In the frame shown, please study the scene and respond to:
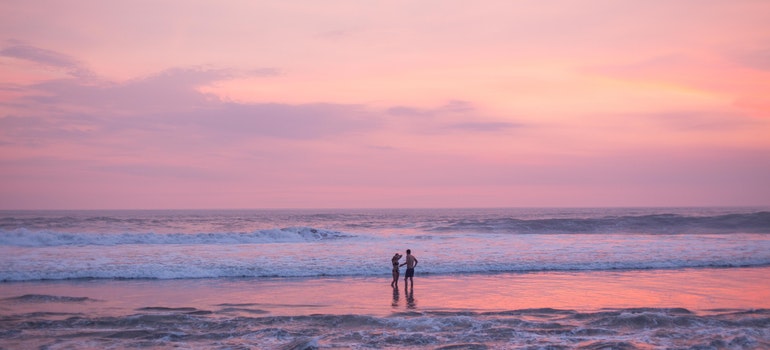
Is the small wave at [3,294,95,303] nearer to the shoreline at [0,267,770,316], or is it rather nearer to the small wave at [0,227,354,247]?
the shoreline at [0,267,770,316]

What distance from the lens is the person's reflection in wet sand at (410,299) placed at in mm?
15628

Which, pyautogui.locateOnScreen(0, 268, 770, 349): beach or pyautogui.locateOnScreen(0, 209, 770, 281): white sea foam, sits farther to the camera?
pyautogui.locateOnScreen(0, 209, 770, 281): white sea foam

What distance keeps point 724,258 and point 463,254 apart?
39.2 feet

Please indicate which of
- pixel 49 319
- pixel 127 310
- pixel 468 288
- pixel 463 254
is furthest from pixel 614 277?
pixel 49 319

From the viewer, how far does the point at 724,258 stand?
1043 inches

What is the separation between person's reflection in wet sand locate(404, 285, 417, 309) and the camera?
15628 mm

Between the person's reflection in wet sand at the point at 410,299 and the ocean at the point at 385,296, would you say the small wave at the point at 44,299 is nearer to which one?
the ocean at the point at 385,296

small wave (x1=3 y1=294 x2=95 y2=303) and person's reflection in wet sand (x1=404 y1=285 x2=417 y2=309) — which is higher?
small wave (x1=3 y1=294 x2=95 y2=303)

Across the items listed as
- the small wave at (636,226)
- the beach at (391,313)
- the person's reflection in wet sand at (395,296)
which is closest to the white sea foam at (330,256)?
the beach at (391,313)

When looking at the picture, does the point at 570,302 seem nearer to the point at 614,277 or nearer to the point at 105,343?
the point at 614,277

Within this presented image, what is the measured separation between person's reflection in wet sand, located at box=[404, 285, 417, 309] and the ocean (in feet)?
0.31

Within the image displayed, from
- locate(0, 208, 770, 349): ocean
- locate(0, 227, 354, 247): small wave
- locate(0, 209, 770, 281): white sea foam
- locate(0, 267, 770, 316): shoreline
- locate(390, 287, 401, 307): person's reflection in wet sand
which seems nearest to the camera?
locate(0, 208, 770, 349): ocean

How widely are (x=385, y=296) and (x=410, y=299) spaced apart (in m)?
0.98

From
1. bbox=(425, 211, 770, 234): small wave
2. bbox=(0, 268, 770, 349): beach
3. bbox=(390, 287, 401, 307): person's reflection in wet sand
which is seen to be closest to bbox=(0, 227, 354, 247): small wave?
bbox=(0, 268, 770, 349): beach
